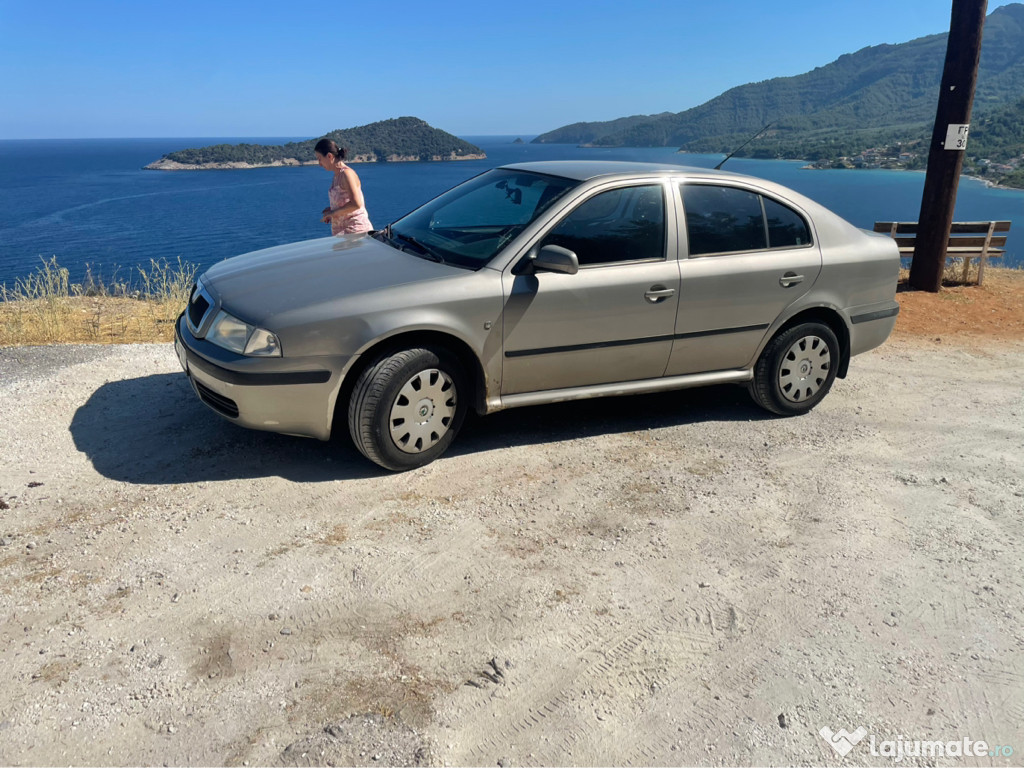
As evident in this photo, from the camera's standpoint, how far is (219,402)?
4.44m

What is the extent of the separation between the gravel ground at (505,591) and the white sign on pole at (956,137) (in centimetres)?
615

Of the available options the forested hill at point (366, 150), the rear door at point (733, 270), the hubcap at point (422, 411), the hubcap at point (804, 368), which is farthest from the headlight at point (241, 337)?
the forested hill at point (366, 150)

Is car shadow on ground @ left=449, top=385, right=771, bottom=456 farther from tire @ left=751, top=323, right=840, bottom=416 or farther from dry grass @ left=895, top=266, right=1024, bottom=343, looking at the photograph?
dry grass @ left=895, top=266, right=1024, bottom=343

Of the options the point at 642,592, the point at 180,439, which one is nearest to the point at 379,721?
the point at 642,592

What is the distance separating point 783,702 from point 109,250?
4493 cm

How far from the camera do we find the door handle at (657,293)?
502cm

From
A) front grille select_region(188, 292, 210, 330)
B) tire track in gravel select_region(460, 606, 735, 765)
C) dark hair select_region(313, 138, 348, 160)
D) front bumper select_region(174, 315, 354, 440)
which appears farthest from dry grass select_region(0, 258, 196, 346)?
tire track in gravel select_region(460, 606, 735, 765)

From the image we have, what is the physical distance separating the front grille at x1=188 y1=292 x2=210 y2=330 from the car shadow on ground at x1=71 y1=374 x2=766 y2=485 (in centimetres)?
79

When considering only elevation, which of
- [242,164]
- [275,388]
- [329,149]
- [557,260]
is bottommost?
[275,388]

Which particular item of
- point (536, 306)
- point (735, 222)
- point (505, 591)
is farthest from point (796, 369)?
A: point (505, 591)

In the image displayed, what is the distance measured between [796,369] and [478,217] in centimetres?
265

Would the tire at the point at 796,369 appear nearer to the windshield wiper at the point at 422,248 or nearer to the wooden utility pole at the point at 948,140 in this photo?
the windshield wiper at the point at 422,248

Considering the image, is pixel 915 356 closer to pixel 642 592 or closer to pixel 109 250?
pixel 642 592

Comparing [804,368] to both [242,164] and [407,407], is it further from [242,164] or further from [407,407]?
[242,164]
